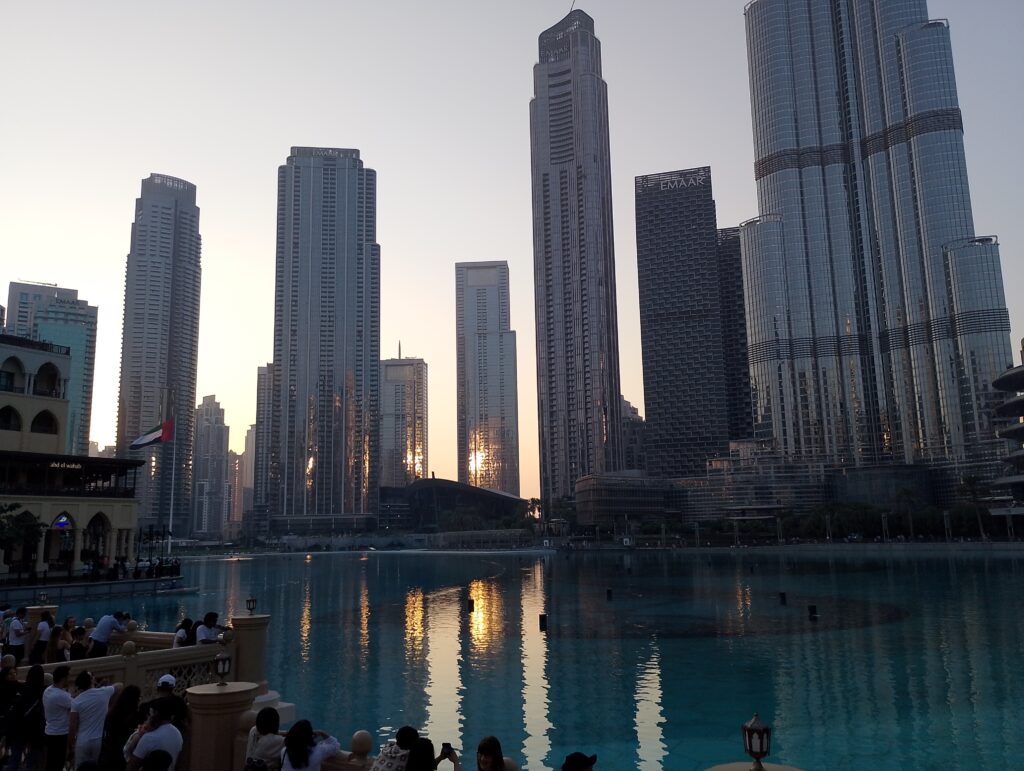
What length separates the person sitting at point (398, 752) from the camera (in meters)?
9.14

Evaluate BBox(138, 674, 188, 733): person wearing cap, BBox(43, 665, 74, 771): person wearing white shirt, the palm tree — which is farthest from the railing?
the palm tree

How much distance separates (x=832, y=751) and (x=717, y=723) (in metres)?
3.79

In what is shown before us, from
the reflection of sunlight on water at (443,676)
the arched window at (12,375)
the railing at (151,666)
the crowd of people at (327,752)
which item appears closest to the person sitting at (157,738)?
the crowd of people at (327,752)

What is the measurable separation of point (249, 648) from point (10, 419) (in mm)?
62280

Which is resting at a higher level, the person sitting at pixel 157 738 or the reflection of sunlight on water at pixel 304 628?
the person sitting at pixel 157 738

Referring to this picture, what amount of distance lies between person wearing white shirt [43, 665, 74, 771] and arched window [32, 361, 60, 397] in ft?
219

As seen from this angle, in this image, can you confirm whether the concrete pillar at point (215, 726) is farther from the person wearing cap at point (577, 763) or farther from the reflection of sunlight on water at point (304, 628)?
the reflection of sunlight on water at point (304, 628)

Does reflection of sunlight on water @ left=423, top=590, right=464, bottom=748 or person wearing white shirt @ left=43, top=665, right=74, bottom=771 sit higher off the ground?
person wearing white shirt @ left=43, top=665, right=74, bottom=771

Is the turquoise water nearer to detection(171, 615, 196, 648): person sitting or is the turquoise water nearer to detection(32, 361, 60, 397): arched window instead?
detection(171, 615, 196, 648): person sitting

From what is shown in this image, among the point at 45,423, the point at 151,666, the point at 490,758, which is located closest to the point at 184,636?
the point at 151,666

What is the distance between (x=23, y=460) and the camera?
62719 millimetres

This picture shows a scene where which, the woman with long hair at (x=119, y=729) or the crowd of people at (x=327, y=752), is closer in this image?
the crowd of people at (x=327, y=752)

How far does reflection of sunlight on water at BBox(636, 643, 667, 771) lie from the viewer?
Result: 65.2 ft

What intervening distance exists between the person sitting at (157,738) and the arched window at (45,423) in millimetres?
68006
